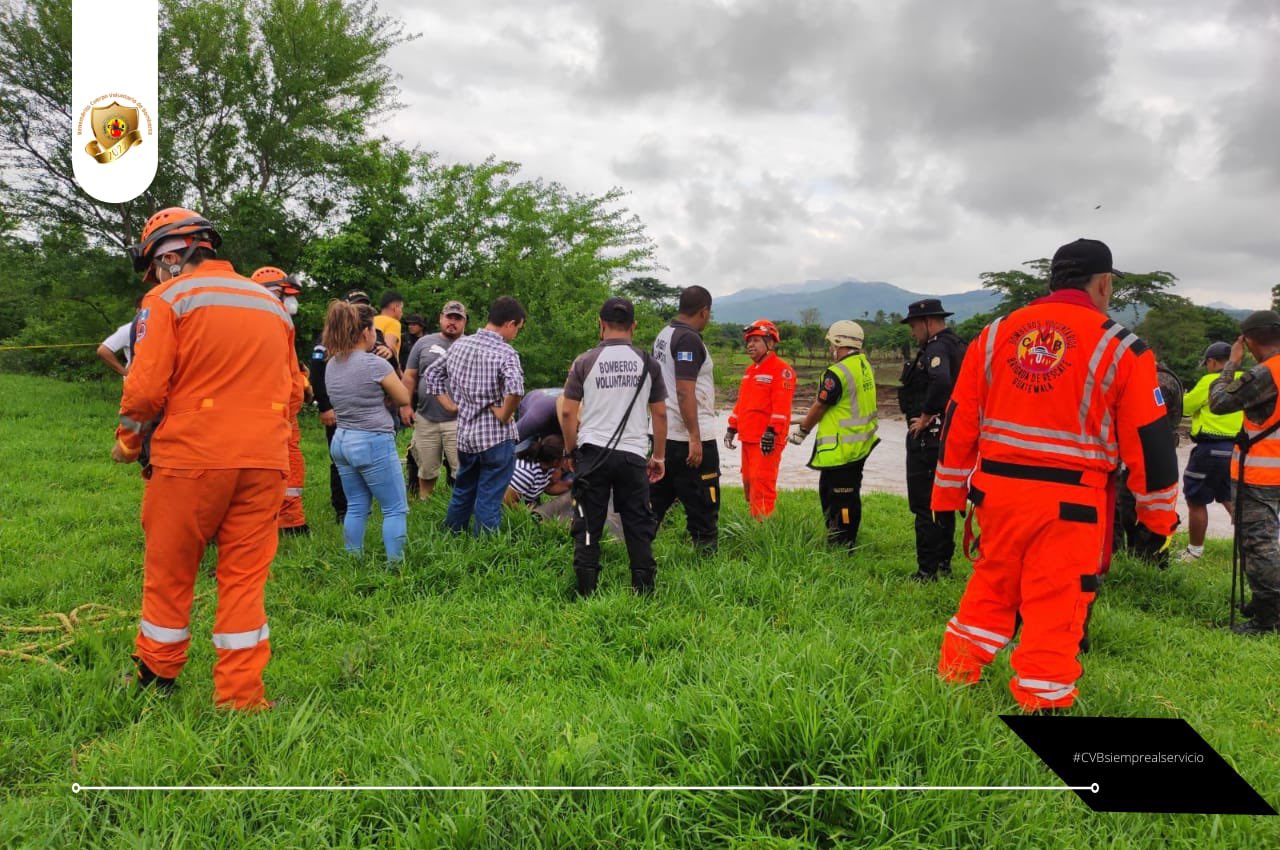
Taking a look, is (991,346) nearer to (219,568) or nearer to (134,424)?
(219,568)

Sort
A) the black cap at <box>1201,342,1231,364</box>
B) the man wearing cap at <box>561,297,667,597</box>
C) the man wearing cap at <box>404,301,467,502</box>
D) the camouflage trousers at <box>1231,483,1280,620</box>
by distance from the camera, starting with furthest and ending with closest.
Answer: the black cap at <box>1201,342,1231,364</box>, the man wearing cap at <box>404,301,467,502</box>, the camouflage trousers at <box>1231,483,1280,620</box>, the man wearing cap at <box>561,297,667,597</box>

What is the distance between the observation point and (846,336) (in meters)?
5.58

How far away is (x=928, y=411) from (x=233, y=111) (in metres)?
12.9

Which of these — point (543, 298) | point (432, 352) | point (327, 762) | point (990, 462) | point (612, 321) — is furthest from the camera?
point (543, 298)

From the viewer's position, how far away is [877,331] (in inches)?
2435

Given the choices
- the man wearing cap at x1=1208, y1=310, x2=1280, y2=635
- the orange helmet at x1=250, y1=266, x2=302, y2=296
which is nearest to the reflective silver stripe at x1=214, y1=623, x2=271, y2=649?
the orange helmet at x1=250, y1=266, x2=302, y2=296

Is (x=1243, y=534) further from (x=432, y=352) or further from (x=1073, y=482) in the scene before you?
(x=432, y=352)

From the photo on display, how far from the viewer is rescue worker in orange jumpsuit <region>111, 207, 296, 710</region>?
278 cm

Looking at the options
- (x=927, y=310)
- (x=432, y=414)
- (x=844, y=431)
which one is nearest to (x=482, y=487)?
(x=432, y=414)

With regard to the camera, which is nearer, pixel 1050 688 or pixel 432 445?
pixel 1050 688

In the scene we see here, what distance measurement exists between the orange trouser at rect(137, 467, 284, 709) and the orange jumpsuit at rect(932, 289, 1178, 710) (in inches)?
116

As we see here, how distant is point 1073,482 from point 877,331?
206 ft

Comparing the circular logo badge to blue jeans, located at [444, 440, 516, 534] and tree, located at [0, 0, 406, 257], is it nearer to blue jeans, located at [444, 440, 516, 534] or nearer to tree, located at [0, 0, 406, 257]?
blue jeans, located at [444, 440, 516, 534]

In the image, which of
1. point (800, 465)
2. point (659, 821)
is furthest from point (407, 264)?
point (659, 821)
